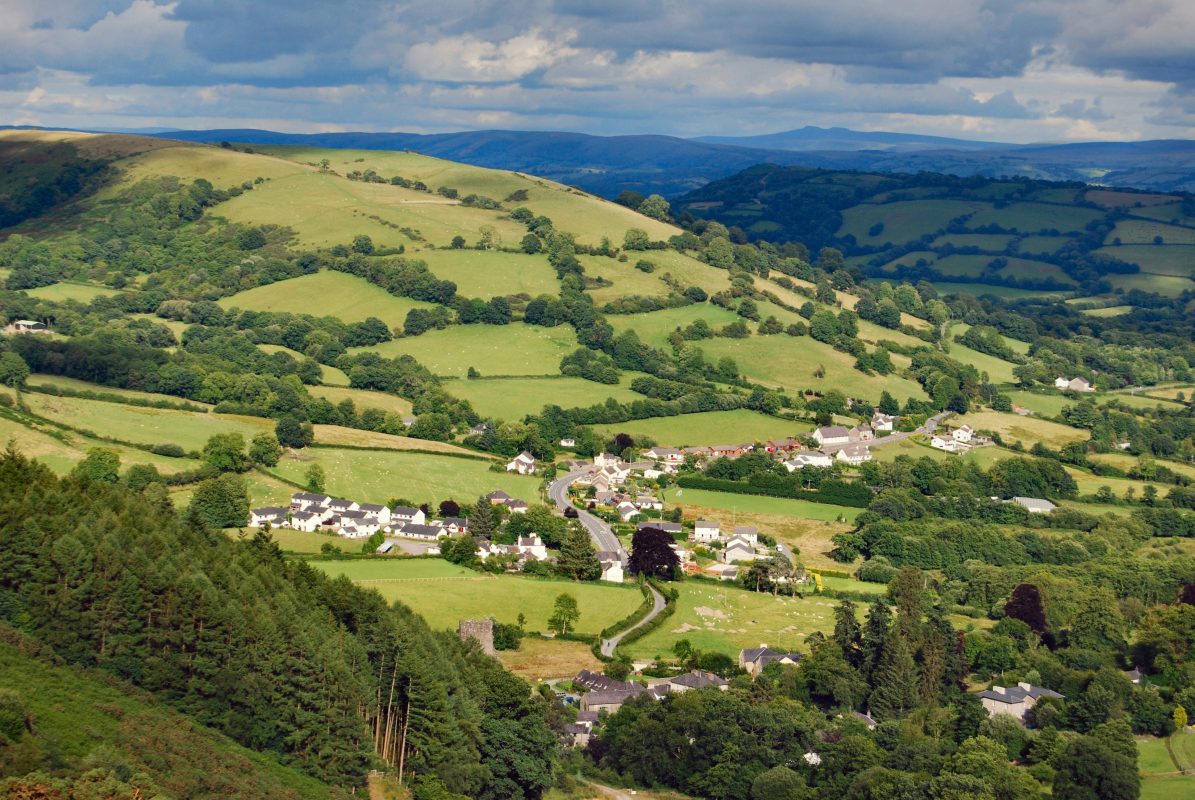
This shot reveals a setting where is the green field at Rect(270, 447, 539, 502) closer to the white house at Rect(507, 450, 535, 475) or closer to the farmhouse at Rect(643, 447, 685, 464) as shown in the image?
the white house at Rect(507, 450, 535, 475)

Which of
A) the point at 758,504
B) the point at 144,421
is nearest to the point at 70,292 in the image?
the point at 144,421

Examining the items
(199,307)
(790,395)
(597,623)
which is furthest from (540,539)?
(199,307)

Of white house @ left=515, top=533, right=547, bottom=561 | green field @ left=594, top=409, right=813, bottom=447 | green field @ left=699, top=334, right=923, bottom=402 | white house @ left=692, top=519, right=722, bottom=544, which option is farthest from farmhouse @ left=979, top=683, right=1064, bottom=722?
green field @ left=699, top=334, right=923, bottom=402

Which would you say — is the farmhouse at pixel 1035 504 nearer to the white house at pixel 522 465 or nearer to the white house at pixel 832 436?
the white house at pixel 832 436

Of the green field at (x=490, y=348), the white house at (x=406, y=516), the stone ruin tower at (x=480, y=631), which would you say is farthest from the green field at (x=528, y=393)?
the stone ruin tower at (x=480, y=631)

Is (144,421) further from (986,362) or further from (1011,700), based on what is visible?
(986,362)
